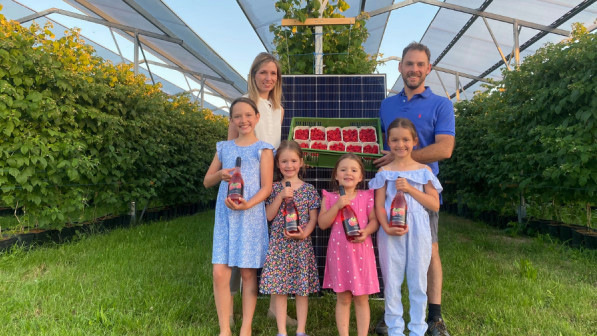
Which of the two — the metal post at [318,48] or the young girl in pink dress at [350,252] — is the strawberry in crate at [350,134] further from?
the metal post at [318,48]

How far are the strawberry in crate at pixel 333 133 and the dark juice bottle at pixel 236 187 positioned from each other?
86cm

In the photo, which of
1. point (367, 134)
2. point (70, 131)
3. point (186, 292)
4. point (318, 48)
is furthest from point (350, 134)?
point (70, 131)

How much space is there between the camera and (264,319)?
2809mm

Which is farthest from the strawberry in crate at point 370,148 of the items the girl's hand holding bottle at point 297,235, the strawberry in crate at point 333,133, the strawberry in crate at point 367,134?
the girl's hand holding bottle at point 297,235

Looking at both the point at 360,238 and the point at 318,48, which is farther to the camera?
the point at 318,48

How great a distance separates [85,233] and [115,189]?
2.48 ft

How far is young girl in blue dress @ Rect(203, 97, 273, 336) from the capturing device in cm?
243

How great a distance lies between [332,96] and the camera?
344cm

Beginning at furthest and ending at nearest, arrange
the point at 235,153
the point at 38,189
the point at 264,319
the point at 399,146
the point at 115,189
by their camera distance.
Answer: the point at 115,189, the point at 38,189, the point at 264,319, the point at 235,153, the point at 399,146

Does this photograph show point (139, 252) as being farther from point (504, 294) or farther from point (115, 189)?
point (504, 294)

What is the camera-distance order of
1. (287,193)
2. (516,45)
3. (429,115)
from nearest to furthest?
(287,193), (429,115), (516,45)

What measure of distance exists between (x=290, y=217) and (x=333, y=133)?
908mm

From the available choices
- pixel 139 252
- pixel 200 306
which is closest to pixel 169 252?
pixel 139 252

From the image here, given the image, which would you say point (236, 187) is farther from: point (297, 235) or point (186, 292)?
point (186, 292)
